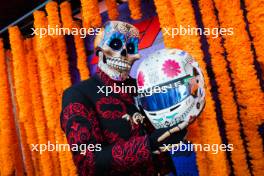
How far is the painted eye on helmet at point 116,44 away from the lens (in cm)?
193

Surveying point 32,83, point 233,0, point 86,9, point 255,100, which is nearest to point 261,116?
point 255,100

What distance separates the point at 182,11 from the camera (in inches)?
106

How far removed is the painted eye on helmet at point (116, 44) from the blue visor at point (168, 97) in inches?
21.4

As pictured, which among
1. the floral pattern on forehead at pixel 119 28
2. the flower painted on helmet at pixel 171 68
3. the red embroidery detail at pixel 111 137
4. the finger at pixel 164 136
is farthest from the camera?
the floral pattern on forehead at pixel 119 28

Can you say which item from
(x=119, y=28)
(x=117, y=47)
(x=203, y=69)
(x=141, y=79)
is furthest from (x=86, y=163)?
(x=203, y=69)

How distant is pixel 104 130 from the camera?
183 centimetres

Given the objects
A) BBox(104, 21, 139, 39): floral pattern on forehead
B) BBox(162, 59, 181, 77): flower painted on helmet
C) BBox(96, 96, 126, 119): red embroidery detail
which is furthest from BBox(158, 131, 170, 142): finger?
BBox(104, 21, 139, 39): floral pattern on forehead

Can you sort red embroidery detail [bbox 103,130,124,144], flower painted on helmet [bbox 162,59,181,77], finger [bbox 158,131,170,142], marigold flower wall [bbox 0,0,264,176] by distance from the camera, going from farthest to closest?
marigold flower wall [bbox 0,0,264,176] → red embroidery detail [bbox 103,130,124,144] → flower painted on helmet [bbox 162,59,181,77] → finger [bbox 158,131,170,142]

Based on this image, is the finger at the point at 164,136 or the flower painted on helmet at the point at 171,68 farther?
the flower painted on helmet at the point at 171,68

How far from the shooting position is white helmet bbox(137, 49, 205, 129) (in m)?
1.48

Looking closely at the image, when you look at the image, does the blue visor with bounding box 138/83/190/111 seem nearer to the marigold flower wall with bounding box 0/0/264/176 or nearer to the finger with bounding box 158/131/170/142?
the finger with bounding box 158/131/170/142

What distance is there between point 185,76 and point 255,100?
1350 mm

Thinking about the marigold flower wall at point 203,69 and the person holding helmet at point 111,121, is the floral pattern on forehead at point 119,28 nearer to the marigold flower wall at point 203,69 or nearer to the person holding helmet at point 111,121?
the person holding helmet at point 111,121

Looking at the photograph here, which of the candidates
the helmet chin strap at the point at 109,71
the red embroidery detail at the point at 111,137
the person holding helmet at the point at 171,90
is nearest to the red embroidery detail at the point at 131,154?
the person holding helmet at the point at 171,90
